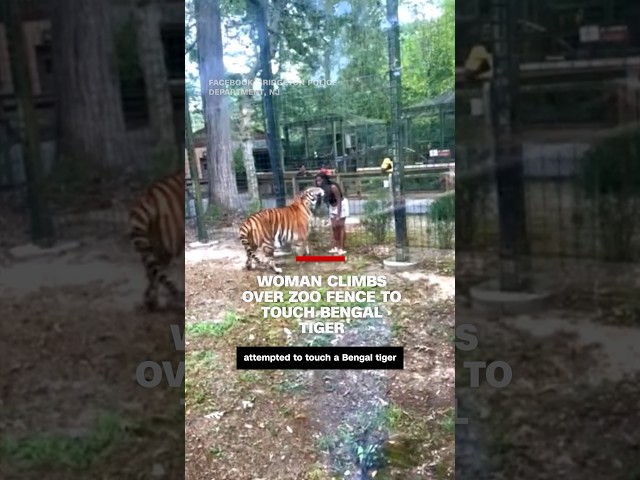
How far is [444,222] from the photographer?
2.85 m

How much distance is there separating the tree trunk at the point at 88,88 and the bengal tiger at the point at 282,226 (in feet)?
2.13

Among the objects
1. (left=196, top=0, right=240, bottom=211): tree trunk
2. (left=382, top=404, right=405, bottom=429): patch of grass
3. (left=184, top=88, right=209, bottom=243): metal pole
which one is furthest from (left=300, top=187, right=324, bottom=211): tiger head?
(left=382, top=404, right=405, bottom=429): patch of grass

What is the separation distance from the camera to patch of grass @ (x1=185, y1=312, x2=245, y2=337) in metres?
2.82

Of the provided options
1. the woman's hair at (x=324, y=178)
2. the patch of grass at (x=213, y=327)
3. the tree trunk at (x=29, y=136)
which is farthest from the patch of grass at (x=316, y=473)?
the tree trunk at (x=29, y=136)

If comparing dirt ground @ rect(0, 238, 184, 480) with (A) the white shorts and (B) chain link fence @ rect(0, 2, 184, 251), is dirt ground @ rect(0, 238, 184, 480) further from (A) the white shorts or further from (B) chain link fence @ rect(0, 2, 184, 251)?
(A) the white shorts

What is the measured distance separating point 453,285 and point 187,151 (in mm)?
1287

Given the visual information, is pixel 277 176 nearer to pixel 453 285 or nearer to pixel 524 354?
pixel 453 285

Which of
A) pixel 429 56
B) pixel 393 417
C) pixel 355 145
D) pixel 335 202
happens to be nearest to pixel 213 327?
pixel 335 202

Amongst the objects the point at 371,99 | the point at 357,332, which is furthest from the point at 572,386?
the point at 371,99

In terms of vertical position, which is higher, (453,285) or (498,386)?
(453,285)

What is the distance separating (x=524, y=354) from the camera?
2.87 metres

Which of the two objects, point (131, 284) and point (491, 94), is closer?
point (491, 94)

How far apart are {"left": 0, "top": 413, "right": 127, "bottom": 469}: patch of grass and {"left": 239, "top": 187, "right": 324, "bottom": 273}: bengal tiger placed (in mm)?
968

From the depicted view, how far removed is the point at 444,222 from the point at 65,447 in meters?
1.97
